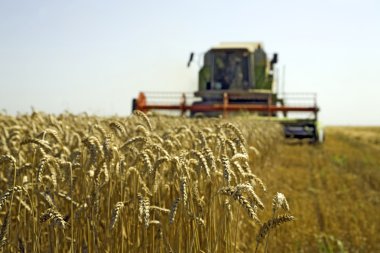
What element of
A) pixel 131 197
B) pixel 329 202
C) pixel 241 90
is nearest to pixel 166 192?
pixel 131 197

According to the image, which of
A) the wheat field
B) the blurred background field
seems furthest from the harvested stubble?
the blurred background field

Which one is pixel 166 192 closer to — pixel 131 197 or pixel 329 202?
pixel 131 197

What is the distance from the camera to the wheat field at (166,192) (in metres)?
2.52

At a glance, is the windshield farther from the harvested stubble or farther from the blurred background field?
the harvested stubble

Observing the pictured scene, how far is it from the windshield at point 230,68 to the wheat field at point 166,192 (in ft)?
17.9

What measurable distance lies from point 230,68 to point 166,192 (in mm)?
15668

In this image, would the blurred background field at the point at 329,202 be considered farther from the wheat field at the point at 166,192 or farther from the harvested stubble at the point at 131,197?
the harvested stubble at the point at 131,197

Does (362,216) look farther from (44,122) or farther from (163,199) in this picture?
(163,199)

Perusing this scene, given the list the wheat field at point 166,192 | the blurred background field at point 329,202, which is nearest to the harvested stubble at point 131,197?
the wheat field at point 166,192

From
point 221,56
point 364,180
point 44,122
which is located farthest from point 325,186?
point 221,56

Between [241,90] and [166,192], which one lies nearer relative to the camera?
[166,192]

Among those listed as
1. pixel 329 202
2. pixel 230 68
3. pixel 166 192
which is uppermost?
pixel 230 68

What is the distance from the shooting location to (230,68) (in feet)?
61.4

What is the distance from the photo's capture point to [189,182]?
2.65m
